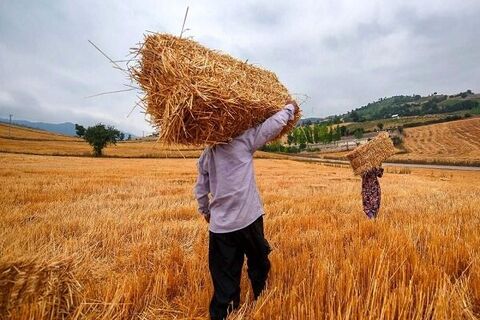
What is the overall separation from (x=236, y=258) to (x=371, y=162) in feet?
18.9

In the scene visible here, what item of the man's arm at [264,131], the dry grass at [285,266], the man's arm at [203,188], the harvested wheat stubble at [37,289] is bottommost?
the dry grass at [285,266]

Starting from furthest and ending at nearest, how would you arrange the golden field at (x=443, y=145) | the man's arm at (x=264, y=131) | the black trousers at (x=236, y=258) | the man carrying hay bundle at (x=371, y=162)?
1. the golden field at (x=443, y=145)
2. the man carrying hay bundle at (x=371, y=162)
3. the man's arm at (x=264, y=131)
4. the black trousers at (x=236, y=258)

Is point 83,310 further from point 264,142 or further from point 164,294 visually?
point 264,142

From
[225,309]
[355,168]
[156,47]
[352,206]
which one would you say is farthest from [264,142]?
[352,206]

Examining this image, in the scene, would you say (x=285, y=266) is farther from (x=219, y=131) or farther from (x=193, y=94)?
(x=193, y=94)

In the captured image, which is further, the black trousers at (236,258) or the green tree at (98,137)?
the green tree at (98,137)

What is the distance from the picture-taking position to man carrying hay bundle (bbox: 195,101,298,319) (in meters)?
3.19

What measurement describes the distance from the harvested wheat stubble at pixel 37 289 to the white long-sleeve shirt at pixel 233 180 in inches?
49.8

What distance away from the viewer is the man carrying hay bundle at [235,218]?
319 centimetres

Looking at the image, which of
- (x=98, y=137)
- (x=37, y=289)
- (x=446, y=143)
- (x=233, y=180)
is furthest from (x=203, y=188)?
(x=446, y=143)

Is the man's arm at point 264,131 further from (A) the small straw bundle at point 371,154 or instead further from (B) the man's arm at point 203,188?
(A) the small straw bundle at point 371,154

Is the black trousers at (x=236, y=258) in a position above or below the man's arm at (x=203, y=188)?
below

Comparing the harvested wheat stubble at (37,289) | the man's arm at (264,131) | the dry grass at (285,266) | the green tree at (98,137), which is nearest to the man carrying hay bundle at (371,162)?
the dry grass at (285,266)

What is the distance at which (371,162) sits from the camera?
8.10 meters
